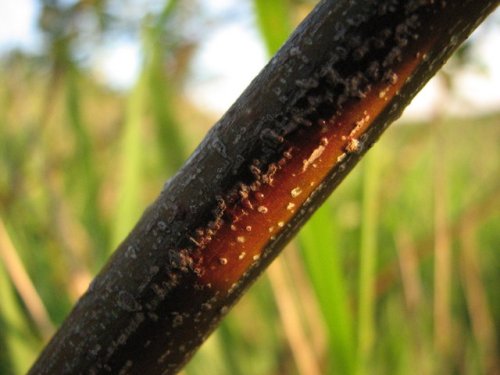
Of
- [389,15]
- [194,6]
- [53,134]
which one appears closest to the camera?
[389,15]

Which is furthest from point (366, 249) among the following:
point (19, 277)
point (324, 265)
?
point (19, 277)

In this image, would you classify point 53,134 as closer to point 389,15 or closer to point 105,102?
point 105,102

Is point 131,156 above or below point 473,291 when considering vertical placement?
below

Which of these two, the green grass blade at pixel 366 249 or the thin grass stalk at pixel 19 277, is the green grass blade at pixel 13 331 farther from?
the green grass blade at pixel 366 249

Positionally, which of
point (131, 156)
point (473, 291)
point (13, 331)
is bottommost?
point (13, 331)

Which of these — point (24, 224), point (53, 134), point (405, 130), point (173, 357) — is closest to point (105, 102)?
point (53, 134)

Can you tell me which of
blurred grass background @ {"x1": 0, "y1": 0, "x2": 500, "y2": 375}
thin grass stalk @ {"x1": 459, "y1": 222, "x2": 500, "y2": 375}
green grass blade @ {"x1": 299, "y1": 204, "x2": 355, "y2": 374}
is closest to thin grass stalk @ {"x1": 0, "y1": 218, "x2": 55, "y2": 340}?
blurred grass background @ {"x1": 0, "y1": 0, "x2": 500, "y2": 375}

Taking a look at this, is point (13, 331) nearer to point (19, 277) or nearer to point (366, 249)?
point (19, 277)

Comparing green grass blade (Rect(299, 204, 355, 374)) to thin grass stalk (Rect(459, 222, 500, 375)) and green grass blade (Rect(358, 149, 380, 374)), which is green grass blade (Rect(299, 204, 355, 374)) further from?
thin grass stalk (Rect(459, 222, 500, 375))
